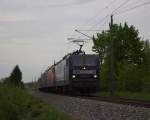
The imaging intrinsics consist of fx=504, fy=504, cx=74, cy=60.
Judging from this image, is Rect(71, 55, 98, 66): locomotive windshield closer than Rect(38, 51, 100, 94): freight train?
No

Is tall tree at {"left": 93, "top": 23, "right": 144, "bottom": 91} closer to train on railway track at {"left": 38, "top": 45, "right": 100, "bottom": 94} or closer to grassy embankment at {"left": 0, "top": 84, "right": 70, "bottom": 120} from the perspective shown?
train on railway track at {"left": 38, "top": 45, "right": 100, "bottom": 94}

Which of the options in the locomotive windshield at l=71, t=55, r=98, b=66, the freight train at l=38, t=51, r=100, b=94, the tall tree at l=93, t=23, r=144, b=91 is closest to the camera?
the freight train at l=38, t=51, r=100, b=94

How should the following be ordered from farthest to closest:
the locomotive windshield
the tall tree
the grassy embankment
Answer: the tall tree < the locomotive windshield < the grassy embankment

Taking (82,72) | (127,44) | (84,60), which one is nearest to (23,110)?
(82,72)

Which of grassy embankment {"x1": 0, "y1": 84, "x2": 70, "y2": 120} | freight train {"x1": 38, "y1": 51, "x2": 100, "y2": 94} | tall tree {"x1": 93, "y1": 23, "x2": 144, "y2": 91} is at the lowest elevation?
grassy embankment {"x1": 0, "y1": 84, "x2": 70, "y2": 120}

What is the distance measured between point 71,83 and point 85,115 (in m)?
17.5

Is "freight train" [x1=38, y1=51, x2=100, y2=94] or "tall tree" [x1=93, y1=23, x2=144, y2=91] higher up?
"tall tree" [x1=93, y1=23, x2=144, y2=91]

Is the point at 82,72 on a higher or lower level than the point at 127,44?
lower

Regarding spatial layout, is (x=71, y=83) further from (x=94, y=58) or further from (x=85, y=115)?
(x=85, y=115)

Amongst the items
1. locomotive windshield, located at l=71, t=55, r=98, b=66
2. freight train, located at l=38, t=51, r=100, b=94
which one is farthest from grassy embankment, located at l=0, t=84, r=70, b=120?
locomotive windshield, located at l=71, t=55, r=98, b=66

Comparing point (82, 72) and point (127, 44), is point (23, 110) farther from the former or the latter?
point (127, 44)

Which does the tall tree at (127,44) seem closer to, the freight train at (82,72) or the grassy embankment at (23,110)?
the freight train at (82,72)

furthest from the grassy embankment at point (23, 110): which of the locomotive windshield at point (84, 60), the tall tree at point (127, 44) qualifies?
the tall tree at point (127, 44)

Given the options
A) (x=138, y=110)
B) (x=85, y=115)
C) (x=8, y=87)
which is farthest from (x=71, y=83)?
(x=138, y=110)
